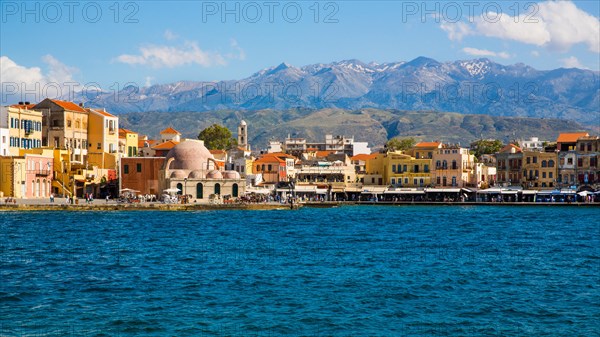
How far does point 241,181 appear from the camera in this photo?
87625 mm

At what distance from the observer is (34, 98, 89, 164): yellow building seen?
288ft

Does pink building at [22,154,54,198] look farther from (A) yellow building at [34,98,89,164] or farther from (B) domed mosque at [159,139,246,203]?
(B) domed mosque at [159,139,246,203]

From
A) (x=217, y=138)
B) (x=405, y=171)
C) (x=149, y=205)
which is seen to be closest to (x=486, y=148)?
(x=405, y=171)

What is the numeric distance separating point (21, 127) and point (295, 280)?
192 ft

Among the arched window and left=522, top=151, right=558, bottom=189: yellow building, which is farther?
left=522, top=151, right=558, bottom=189: yellow building

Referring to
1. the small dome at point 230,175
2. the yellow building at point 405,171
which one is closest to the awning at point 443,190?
the yellow building at point 405,171

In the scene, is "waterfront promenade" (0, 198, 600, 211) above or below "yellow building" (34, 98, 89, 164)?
below

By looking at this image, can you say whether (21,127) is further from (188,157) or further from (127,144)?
(127,144)

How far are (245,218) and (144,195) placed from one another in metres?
20.7

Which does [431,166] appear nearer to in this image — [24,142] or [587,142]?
[587,142]

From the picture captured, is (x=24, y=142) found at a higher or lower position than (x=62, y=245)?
higher

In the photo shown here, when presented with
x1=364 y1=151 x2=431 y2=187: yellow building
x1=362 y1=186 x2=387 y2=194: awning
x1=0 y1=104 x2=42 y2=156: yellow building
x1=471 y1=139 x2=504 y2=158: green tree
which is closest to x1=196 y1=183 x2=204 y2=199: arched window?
x1=0 y1=104 x2=42 y2=156: yellow building

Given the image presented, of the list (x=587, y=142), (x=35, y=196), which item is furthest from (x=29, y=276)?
(x=587, y=142)

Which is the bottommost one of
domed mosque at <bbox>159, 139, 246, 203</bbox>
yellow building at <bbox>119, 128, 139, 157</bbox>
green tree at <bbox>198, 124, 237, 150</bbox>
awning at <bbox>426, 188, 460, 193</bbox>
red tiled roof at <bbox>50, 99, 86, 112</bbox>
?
awning at <bbox>426, 188, 460, 193</bbox>
